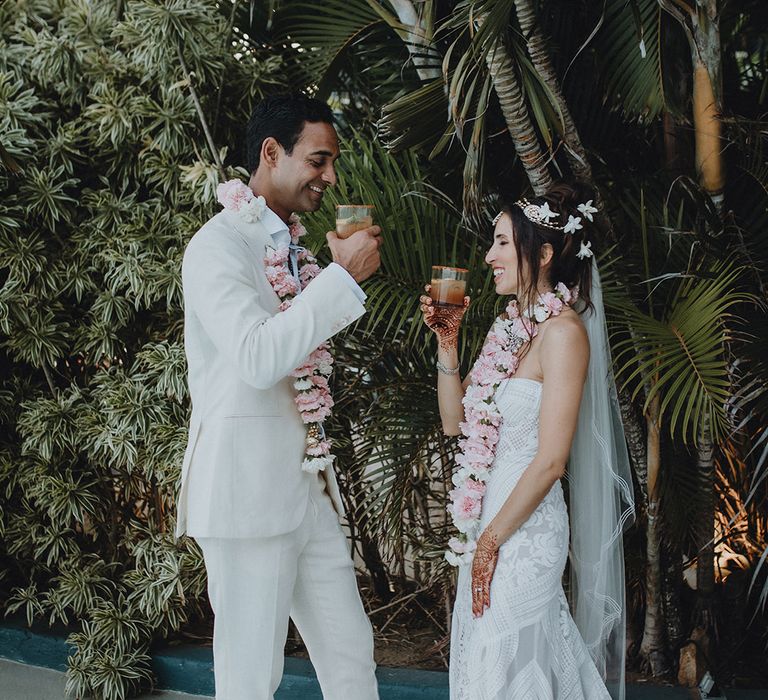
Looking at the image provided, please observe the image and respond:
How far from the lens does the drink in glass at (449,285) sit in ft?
8.11

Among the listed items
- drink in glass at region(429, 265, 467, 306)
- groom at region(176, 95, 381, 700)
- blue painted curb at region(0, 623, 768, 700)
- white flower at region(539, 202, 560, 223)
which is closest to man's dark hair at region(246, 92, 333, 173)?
groom at region(176, 95, 381, 700)

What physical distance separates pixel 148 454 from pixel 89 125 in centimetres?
137

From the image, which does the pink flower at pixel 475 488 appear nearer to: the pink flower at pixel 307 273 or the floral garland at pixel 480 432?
the floral garland at pixel 480 432

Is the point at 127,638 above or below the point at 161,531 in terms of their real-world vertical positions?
below

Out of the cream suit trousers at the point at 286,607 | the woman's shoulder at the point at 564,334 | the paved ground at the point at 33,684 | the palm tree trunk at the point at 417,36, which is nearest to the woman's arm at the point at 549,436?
the woman's shoulder at the point at 564,334

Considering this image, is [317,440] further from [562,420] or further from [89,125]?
[89,125]

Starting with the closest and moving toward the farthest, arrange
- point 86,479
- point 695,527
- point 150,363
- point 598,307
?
point 598,307 → point 695,527 → point 150,363 → point 86,479

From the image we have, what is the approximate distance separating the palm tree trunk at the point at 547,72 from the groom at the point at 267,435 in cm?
74

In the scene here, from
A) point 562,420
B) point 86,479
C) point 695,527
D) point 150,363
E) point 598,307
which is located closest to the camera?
point 562,420

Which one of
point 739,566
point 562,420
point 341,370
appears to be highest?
point 341,370

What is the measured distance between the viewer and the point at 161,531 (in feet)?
13.9

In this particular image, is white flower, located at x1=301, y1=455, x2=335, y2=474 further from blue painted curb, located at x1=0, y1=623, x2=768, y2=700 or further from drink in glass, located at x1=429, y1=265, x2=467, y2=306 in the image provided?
blue painted curb, located at x1=0, y1=623, x2=768, y2=700

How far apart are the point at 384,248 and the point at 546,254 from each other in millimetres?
776

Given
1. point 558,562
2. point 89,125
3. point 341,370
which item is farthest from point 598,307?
point 89,125
